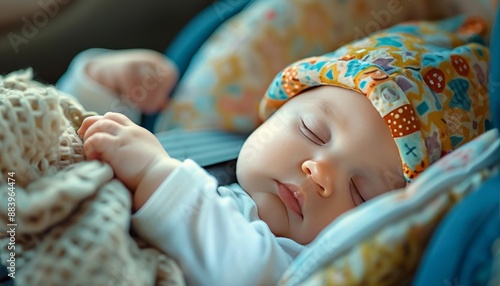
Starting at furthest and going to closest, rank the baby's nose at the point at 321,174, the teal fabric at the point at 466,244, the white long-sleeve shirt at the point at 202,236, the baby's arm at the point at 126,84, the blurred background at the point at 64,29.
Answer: the blurred background at the point at 64,29, the baby's arm at the point at 126,84, the baby's nose at the point at 321,174, the white long-sleeve shirt at the point at 202,236, the teal fabric at the point at 466,244

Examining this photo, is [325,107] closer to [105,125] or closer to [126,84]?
[105,125]

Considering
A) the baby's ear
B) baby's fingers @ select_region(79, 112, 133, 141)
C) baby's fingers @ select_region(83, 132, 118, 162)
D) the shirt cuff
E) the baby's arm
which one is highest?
the baby's ear

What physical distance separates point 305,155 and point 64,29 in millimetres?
818

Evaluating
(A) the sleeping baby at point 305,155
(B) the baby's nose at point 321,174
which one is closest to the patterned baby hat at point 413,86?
(A) the sleeping baby at point 305,155

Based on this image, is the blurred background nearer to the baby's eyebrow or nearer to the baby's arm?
the baby's arm

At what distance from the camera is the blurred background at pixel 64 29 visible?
52.6 inches

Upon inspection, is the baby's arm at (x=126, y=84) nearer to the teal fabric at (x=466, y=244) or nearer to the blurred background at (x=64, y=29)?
the blurred background at (x=64, y=29)

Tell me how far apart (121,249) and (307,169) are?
0.96 ft

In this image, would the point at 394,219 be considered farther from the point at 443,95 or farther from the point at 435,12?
the point at 435,12

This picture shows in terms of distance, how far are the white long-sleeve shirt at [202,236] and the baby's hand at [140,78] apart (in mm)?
513

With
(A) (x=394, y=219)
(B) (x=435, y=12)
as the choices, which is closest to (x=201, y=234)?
(A) (x=394, y=219)

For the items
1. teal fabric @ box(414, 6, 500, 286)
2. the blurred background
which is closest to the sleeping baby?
teal fabric @ box(414, 6, 500, 286)

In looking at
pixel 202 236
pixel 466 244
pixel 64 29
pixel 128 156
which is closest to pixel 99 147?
pixel 128 156

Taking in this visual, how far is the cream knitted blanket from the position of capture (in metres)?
0.54
